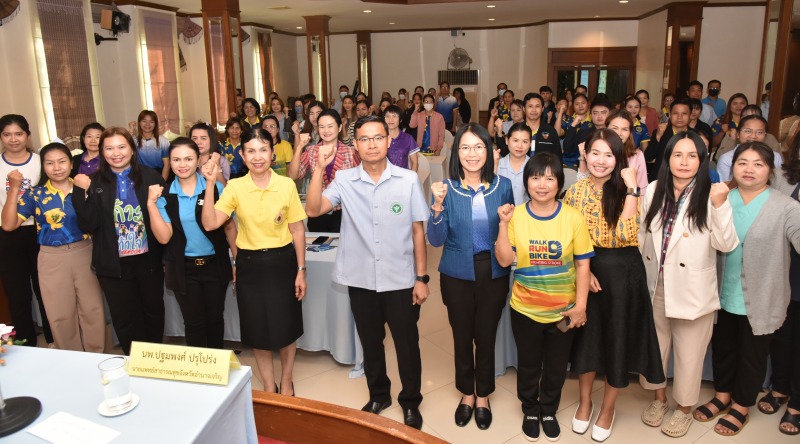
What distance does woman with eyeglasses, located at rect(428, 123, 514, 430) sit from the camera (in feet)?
8.14

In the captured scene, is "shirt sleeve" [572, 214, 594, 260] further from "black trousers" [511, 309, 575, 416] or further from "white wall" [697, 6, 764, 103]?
"white wall" [697, 6, 764, 103]

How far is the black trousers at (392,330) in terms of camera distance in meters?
2.62

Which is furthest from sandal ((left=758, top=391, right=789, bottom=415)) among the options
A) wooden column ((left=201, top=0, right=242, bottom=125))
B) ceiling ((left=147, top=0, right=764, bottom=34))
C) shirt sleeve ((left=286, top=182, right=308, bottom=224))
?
ceiling ((left=147, top=0, right=764, bottom=34))

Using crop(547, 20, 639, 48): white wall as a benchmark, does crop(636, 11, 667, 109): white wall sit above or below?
below

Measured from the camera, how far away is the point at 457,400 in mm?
3018

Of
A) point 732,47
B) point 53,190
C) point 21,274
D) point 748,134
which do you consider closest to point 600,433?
point 748,134

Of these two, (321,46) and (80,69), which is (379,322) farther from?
(321,46)

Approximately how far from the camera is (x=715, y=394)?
2898 mm

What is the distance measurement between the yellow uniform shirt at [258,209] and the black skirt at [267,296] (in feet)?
0.19

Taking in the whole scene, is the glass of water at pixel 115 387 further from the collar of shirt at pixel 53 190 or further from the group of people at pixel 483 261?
the collar of shirt at pixel 53 190

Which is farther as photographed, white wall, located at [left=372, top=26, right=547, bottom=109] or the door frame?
white wall, located at [left=372, top=26, right=547, bottom=109]

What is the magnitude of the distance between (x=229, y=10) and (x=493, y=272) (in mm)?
5910

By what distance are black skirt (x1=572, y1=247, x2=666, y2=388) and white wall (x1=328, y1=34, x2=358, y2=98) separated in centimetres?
1355

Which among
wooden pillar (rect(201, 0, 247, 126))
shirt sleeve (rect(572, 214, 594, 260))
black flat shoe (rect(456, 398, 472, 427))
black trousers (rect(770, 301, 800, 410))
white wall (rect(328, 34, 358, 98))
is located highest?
white wall (rect(328, 34, 358, 98))
